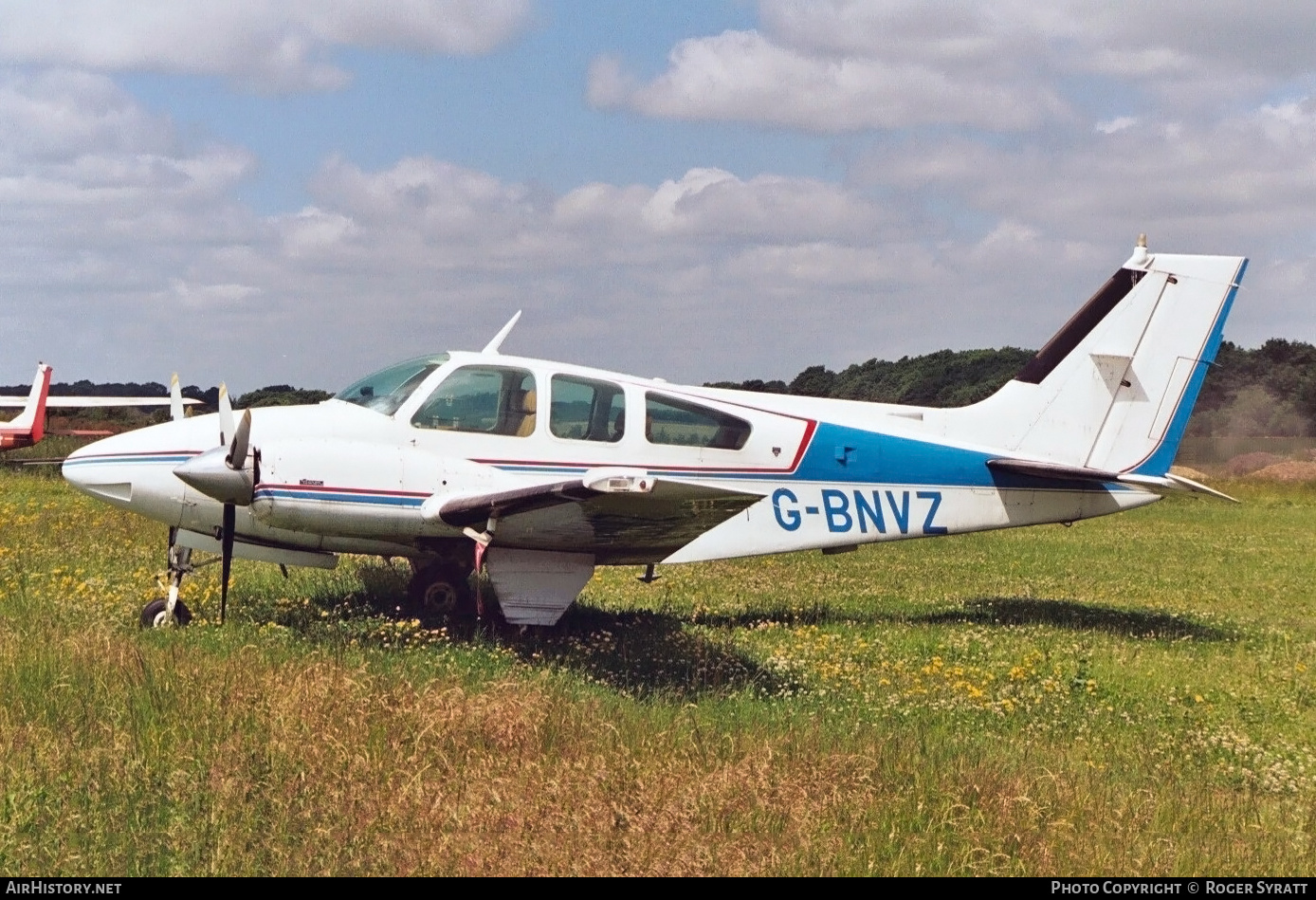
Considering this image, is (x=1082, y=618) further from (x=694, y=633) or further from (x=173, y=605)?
(x=173, y=605)

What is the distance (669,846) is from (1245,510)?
2816 centimetres

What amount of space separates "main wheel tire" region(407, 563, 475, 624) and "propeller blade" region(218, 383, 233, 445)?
2.20 metres

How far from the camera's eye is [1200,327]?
40.1ft

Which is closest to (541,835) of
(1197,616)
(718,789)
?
(718,789)

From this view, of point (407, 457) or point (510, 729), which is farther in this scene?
point (407, 457)

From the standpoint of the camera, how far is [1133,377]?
1232 cm

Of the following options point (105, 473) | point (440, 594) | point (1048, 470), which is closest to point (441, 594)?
point (440, 594)

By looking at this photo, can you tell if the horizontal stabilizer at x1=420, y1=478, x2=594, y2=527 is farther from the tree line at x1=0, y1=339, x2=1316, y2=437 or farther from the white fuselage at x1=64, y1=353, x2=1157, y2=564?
the tree line at x1=0, y1=339, x2=1316, y2=437

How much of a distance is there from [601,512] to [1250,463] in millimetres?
38049

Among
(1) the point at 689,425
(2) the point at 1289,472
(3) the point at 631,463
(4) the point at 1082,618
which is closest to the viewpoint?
(3) the point at 631,463

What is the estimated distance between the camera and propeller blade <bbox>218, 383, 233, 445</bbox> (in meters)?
9.10

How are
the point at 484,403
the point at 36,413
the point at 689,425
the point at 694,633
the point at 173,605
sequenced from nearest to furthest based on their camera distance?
the point at 173,605
the point at 484,403
the point at 689,425
the point at 694,633
the point at 36,413

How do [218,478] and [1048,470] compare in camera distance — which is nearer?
[218,478]

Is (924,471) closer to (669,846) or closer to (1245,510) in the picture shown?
(669,846)
